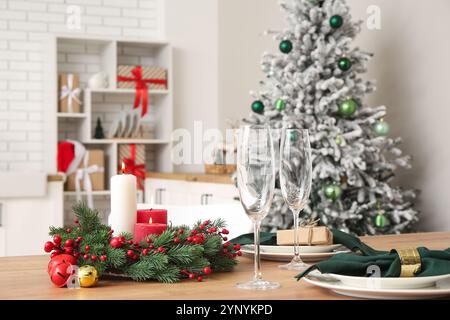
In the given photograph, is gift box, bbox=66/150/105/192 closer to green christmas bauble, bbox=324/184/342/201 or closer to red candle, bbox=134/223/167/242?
green christmas bauble, bbox=324/184/342/201

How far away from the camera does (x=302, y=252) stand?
56.3 inches

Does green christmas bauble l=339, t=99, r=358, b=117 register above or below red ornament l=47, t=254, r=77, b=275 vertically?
above

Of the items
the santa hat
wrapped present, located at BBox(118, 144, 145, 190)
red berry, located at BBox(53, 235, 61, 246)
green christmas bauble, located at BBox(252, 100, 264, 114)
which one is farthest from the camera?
wrapped present, located at BBox(118, 144, 145, 190)

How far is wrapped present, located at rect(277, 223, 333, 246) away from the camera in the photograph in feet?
4.66

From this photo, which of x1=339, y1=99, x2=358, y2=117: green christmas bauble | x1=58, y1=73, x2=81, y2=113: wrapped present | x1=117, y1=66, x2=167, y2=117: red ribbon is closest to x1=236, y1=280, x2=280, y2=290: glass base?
x1=339, y1=99, x2=358, y2=117: green christmas bauble

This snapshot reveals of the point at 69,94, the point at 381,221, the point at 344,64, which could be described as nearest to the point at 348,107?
the point at 344,64

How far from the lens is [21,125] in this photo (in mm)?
5453

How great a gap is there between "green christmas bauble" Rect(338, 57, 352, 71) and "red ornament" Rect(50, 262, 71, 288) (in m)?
2.32

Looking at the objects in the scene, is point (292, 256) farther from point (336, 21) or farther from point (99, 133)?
point (99, 133)

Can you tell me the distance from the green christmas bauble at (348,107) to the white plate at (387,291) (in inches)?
84.5

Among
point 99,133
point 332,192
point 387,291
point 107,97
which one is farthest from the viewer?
point 107,97

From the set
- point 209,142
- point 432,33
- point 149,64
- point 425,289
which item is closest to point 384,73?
point 432,33

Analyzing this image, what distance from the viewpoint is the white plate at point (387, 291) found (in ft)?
3.21

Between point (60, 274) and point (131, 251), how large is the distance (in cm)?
12
